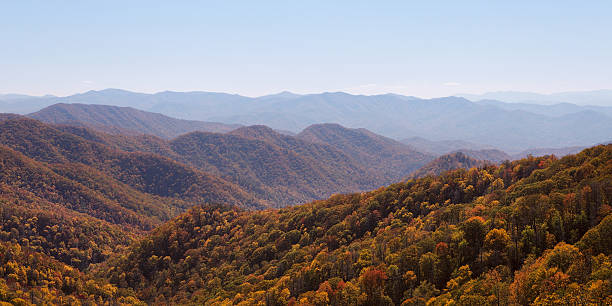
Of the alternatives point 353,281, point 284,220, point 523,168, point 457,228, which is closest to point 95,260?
point 284,220

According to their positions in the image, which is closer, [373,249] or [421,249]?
[421,249]

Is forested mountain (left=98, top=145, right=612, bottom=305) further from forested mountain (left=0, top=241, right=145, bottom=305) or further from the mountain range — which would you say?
forested mountain (left=0, top=241, right=145, bottom=305)

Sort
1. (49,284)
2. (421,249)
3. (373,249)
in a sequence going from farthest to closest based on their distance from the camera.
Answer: (49,284) < (373,249) < (421,249)

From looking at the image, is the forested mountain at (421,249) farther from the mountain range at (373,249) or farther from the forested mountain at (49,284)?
the forested mountain at (49,284)

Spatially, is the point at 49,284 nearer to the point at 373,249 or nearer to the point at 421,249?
the point at 373,249

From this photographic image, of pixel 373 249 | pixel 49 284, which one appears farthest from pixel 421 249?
pixel 49 284

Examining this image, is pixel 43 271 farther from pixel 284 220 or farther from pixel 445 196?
pixel 445 196

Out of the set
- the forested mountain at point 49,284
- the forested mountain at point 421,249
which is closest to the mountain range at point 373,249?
the forested mountain at point 421,249


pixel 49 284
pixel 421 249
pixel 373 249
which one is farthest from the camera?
pixel 49 284
